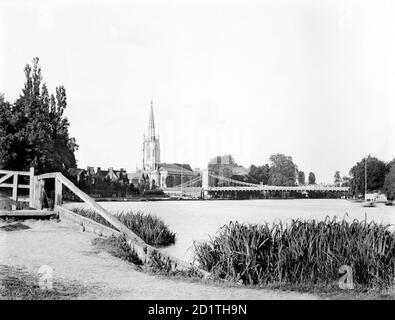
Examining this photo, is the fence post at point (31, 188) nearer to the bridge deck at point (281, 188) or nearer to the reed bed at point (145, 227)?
the reed bed at point (145, 227)

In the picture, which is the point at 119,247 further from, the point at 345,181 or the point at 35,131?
the point at 345,181

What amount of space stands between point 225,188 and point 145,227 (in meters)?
48.8

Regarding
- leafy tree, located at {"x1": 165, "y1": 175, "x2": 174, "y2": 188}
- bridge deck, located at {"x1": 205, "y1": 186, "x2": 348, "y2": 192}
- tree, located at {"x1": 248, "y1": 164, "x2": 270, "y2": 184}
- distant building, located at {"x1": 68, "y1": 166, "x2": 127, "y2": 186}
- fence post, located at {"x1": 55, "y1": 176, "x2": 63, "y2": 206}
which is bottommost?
fence post, located at {"x1": 55, "y1": 176, "x2": 63, "y2": 206}

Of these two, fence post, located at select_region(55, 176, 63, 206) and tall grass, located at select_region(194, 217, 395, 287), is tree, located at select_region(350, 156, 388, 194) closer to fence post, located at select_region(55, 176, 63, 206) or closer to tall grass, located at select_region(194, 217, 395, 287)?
tall grass, located at select_region(194, 217, 395, 287)

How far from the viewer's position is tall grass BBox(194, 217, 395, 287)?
400 inches

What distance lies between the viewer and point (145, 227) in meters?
16.3

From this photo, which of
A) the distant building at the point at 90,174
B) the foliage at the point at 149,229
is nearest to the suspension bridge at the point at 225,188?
the distant building at the point at 90,174

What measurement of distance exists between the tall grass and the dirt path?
197cm

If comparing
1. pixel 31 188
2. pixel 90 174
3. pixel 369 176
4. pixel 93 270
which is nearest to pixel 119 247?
pixel 93 270

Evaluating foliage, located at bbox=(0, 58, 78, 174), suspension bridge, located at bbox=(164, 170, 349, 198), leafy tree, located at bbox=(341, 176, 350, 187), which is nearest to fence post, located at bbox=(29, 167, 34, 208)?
foliage, located at bbox=(0, 58, 78, 174)
